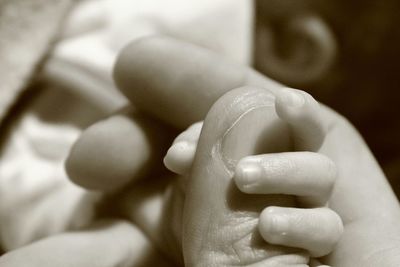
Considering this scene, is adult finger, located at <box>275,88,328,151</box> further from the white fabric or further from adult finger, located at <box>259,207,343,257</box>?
the white fabric

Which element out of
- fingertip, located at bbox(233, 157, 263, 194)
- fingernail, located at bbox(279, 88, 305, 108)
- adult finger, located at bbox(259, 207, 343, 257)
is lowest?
adult finger, located at bbox(259, 207, 343, 257)

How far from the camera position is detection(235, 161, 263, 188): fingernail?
35 cm

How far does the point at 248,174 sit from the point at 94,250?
16 cm

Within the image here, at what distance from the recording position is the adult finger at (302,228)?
1.17ft

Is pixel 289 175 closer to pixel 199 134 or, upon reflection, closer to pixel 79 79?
pixel 199 134

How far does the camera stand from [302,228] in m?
0.37

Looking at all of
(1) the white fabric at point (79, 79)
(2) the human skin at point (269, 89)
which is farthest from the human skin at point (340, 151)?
(1) the white fabric at point (79, 79)

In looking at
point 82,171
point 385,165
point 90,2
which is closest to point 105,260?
point 82,171

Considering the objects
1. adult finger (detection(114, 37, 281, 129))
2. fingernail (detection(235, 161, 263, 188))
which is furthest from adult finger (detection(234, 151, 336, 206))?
adult finger (detection(114, 37, 281, 129))

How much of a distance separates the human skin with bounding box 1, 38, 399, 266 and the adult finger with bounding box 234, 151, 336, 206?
64 mm

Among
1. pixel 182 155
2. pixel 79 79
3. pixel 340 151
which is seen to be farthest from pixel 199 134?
pixel 79 79

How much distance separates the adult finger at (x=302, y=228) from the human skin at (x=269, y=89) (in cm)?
5

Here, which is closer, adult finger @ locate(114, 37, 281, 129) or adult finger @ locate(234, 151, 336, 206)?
adult finger @ locate(234, 151, 336, 206)

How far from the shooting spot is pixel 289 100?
36 centimetres
